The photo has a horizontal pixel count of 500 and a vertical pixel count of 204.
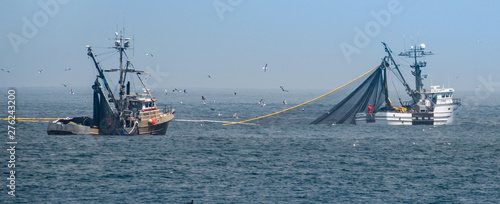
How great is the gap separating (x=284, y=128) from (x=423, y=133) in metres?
21.9

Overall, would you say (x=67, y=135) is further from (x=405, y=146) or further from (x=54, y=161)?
(x=405, y=146)

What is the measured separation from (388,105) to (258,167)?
50.4 m

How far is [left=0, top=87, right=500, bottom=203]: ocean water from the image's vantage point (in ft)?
155

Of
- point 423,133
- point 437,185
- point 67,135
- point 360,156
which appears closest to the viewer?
point 437,185

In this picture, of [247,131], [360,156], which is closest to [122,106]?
[247,131]

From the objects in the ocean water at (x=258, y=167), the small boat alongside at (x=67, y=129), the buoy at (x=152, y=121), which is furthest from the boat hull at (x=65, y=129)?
the buoy at (x=152, y=121)

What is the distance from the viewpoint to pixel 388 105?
345 ft

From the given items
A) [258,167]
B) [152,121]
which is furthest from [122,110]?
[258,167]

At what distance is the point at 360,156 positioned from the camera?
68438mm

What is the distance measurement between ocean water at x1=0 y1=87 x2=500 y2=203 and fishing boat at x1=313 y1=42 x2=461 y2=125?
6.66 meters

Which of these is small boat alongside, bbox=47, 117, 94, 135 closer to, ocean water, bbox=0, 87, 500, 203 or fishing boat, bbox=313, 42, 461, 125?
ocean water, bbox=0, 87, 500, 203

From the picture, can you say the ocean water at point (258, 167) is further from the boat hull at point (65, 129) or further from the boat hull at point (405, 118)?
the boat hull at point (405, 118)

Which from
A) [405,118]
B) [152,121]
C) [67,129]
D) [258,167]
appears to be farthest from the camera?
[405,118]

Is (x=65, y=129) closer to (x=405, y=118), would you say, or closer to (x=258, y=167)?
(x=258, y=167)
